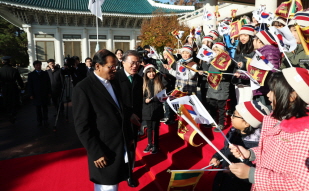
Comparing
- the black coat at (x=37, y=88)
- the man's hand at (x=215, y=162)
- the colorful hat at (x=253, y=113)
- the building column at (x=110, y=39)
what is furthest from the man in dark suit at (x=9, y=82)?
the building column at (x=110, y=39)

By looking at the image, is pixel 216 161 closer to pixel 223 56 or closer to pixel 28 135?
pixel 223 56

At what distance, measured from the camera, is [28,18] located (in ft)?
54.4

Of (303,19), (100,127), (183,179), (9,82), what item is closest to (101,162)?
(100,127)

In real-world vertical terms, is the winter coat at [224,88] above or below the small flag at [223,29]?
below

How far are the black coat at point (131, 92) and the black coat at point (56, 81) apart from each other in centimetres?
381

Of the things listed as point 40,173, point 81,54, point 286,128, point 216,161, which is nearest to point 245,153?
point 216,161

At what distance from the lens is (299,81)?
1.09 metres

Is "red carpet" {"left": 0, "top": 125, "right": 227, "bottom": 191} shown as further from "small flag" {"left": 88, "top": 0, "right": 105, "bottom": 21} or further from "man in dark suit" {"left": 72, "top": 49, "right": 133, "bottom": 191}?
"small flag" {"left": 88, "top": 0, "right": 105, "bottom": 21}

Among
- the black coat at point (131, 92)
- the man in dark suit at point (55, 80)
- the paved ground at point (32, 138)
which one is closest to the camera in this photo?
the black coat at point (131, 92)

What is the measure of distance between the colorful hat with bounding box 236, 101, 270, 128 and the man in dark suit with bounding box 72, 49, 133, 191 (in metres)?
1.05

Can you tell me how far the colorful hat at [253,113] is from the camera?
1.71 m

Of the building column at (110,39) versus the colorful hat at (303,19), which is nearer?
the colorful hat at (303,19)

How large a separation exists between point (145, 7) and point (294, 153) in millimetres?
21637

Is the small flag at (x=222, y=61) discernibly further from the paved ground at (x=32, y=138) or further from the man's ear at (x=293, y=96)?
the paved ground at (x=32, y=138)
